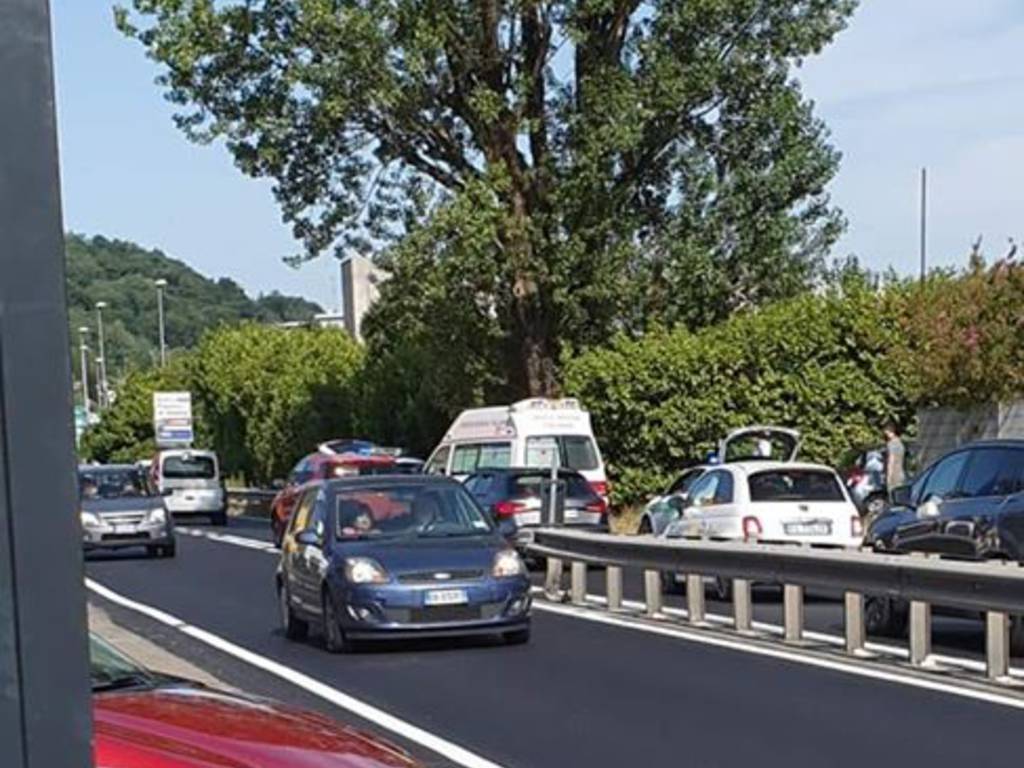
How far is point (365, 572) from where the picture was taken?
52.7ft

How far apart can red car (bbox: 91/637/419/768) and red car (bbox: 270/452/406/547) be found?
1176 inches

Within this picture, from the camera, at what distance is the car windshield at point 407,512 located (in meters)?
17.0

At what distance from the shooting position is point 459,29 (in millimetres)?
36156

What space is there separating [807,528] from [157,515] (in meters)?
14.8

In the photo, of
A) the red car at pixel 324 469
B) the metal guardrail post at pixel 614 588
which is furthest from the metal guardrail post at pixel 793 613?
the red car at pixel 324 469

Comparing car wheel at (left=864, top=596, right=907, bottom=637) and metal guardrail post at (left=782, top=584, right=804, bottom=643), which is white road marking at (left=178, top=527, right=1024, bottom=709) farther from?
car wheel at (left=864, top=596, right=907, bottom=637)

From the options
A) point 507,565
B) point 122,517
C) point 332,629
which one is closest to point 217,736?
point 507,565

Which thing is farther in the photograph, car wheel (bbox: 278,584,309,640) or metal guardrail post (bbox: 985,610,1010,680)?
car wheel (bbox: 278,584,309,640)

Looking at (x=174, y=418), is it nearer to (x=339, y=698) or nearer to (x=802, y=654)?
(x=802, y=654)

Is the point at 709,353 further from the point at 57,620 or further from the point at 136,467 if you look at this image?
the point at 57,620

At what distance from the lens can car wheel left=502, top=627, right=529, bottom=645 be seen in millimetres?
16484

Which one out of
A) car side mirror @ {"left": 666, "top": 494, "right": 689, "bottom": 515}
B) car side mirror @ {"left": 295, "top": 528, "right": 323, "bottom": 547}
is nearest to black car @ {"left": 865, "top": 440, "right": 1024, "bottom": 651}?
car side mirror @ {"left": 295, "top": 528, "right": 323, "bottom": 547}

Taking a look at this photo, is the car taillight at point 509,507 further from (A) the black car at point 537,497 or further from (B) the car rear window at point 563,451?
(B) the car rear window at point 563,451

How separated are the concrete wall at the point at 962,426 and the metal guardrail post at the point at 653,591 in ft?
37.7
